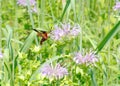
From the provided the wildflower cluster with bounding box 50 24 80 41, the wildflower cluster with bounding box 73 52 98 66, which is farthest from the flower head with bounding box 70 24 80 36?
the wildflower cluster with bounding box 73 52 98 66

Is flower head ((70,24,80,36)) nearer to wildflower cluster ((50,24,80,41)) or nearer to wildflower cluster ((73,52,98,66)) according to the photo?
→ wildflower cluster ((50,24,80,41))

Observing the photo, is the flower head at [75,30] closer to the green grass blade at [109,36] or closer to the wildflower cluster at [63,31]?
the wildflower cluster at [63,31]

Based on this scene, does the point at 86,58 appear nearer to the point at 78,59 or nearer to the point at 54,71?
the point at 78,59

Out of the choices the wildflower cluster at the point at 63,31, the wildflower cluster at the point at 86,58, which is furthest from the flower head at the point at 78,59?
the wildflower cluster at the point at 63,31

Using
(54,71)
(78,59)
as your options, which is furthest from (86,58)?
(54,71)

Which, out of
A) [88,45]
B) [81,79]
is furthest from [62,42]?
[88,45]
